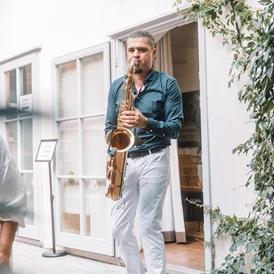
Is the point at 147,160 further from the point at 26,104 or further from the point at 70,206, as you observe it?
the point at 26,104

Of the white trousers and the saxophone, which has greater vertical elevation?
the saxophone

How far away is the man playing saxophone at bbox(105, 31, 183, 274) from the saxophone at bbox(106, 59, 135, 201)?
31 mm

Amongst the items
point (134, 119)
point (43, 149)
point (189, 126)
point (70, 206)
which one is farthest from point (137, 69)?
point (189, 126)

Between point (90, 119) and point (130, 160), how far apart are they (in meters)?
1.27

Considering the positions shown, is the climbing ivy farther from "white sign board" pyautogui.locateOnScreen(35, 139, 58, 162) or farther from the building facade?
"white sign board" pyautogui.locateOnScreen(35, 139, 58, 162)

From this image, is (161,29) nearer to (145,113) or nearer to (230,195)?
(145,113)

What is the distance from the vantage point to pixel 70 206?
4.02 m

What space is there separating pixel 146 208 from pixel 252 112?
2.53 feet

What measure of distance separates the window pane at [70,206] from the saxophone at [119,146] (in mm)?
1327

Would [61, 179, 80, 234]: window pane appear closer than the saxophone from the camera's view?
No

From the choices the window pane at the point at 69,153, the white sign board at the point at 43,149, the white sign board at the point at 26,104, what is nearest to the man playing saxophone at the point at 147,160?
the white sign board at the point at 43,149

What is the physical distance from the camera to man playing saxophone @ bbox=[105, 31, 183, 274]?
2.52m

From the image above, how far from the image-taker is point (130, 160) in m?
2.58

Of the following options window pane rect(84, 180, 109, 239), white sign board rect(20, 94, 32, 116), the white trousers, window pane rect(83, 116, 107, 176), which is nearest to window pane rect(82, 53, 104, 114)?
window pane rect(83, 116, 107, 176)
